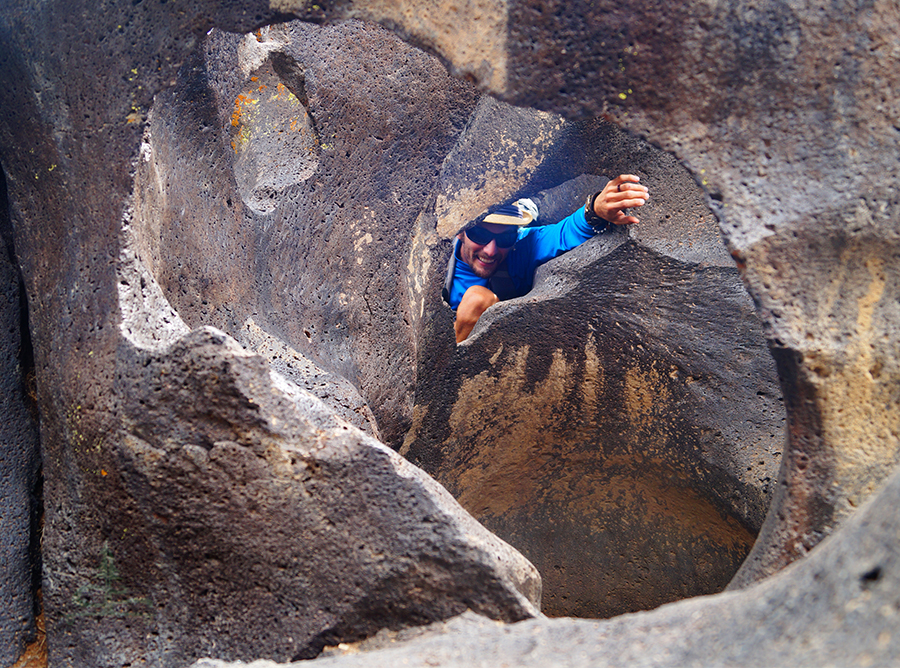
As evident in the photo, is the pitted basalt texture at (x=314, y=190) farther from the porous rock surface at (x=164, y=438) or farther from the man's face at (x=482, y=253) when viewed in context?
the man's face at (x=482, y=253)

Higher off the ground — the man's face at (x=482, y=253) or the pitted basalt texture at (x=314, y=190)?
the pitted basalt texture at (x=314, y=190)

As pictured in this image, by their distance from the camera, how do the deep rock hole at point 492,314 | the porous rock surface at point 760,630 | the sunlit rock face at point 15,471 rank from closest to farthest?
the porous rock surface at point 760,630 → the sunlit rock face at point 15,471 → the deep rock hole at point 492,314

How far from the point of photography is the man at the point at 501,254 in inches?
96.7

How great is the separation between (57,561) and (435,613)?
0.70m

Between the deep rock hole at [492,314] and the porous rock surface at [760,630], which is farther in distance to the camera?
the deep rock hole at [492,314]

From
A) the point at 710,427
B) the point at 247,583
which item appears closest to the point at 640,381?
the point at 710,427

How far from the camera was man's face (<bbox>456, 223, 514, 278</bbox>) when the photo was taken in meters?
2.65

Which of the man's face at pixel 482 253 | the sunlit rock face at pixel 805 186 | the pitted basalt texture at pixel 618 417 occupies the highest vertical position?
the sunlit rock face at pixel 805 186

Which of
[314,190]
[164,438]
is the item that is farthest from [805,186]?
[314,190]

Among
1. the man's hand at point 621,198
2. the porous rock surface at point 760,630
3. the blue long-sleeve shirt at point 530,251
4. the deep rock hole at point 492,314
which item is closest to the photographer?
the porous rock surface at point 760,630

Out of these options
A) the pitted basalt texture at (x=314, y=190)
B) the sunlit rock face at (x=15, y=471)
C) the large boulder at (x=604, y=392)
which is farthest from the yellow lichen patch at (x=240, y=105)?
the large boulder at (x=604, y=392)

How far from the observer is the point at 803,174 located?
3.65 feet

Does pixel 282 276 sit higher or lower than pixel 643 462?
higher

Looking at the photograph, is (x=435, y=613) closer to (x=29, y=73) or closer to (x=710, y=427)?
(x=29, y=73)
